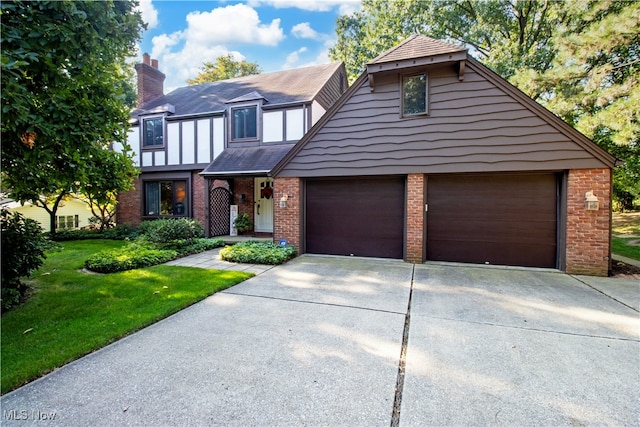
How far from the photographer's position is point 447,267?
21.8 ft

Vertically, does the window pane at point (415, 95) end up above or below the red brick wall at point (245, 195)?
above

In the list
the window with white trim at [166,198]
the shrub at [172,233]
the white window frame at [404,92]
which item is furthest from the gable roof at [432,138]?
the window with white trim at [166,198]

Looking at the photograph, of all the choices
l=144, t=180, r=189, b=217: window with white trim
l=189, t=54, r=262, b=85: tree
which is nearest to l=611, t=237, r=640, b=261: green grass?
l=144, t=180, r=189, b=217: window with white trim

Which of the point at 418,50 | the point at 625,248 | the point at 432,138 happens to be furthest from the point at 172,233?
A: the point at 625,248

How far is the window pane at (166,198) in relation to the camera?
40.9ft

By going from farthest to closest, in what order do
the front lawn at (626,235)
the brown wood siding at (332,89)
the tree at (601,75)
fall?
1. the brown wood siding at (332,89)
2. the front lawn at (626,235)
3. the tree at (601,75)

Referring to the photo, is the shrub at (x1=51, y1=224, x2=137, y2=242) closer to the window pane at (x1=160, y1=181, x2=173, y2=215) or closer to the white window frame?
the window pane at (x1=160, y1=181, x2=173, y2=215)

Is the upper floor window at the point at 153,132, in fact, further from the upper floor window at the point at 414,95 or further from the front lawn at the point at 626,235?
the front lawn at the point at 626,235

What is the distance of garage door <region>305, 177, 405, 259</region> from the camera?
24.5ft

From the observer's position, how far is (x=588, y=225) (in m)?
5.93

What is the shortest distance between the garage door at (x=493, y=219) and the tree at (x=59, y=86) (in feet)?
21.3

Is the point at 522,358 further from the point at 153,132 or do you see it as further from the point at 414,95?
the point at 153,132
